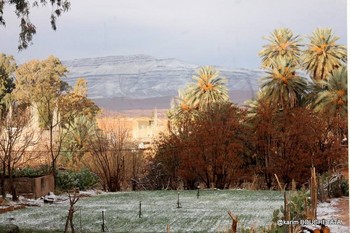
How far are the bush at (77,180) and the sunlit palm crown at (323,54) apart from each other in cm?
302

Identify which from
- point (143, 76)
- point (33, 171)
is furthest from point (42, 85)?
Result: point (33, 171)

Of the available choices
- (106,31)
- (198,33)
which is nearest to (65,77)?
(106,31)

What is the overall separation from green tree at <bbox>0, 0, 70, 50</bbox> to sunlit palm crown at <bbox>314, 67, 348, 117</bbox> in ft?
7.61

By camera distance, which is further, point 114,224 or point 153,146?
point 153,146

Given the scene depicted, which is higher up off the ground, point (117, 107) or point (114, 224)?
point (117, 107)

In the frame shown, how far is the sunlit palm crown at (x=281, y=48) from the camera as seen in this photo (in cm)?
582

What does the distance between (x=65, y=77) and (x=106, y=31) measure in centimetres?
76

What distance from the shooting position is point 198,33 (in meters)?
5.77

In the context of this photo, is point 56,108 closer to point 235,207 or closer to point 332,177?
point 235,207

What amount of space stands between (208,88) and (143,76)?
24.2 inches

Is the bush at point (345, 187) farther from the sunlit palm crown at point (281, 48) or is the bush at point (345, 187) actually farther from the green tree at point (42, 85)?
the green tree at point (42, 85)

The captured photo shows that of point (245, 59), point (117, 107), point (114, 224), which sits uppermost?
point (245, 59)

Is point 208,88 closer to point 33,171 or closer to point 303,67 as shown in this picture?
point 303,67

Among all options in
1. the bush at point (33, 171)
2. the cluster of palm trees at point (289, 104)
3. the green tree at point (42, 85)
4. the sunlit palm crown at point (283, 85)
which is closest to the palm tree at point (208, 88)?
the cluster of palm trees at point (289, 104)
